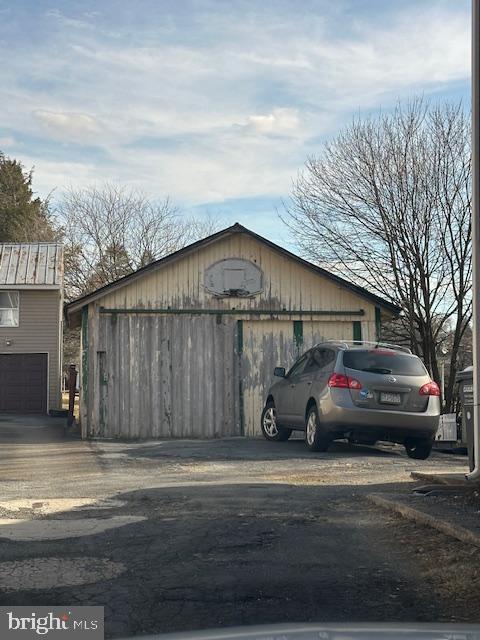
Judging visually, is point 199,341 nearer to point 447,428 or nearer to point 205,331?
point 205,331

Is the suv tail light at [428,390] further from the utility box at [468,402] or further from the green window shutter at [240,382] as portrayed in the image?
the green window shutter at [240,382]

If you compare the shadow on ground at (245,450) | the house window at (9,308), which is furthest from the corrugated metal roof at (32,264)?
the shadow on ground at (245,450)

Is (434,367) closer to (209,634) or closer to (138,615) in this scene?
(138,615)

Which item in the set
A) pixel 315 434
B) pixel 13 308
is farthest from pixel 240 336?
pixel 13 308

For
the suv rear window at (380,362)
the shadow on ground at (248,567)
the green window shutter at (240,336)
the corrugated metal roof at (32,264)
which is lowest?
the shadow on ground at (248,567)

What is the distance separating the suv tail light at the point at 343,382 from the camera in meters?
12.9

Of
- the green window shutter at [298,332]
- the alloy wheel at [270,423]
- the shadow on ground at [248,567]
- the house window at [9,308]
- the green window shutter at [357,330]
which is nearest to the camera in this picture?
the shadow on ground at [248,567]

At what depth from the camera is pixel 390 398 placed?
509 inches

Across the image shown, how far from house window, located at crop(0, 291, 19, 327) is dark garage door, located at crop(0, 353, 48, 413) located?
1201mm

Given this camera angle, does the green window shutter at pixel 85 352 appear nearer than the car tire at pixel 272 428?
No

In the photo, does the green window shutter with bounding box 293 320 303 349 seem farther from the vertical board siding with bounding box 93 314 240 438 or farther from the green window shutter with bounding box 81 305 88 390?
the green window shutter with bounding box 81 305 88 390

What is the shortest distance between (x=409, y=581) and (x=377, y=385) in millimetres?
7473

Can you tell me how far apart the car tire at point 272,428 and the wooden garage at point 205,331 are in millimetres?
2094

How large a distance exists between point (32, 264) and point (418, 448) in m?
21.7
